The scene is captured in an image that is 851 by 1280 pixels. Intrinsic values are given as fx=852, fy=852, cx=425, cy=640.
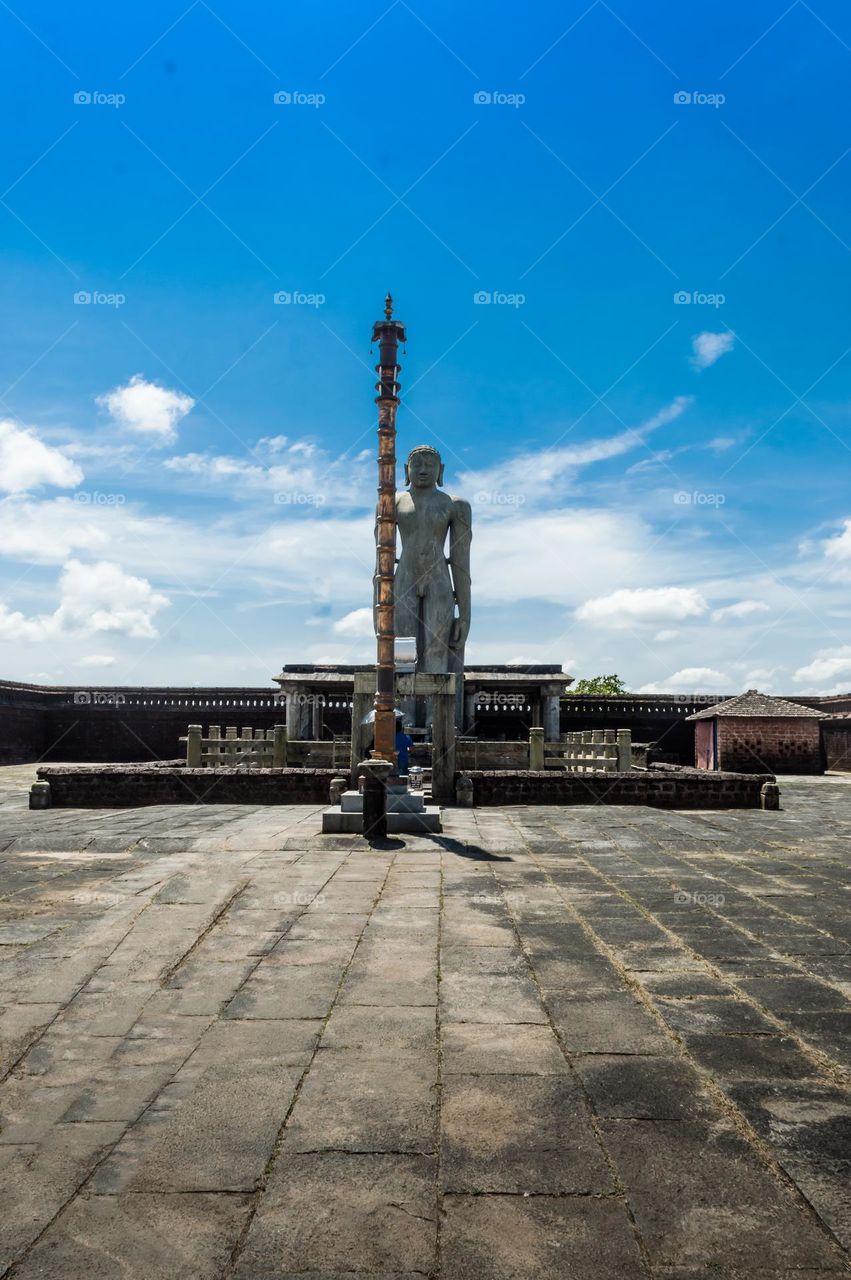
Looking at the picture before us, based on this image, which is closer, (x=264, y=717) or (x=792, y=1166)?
(x=792, y=1166)

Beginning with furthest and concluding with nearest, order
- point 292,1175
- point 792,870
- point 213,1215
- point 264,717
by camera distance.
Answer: point 264,717 < point 792,870 < point 292,1175 < point 213,1215

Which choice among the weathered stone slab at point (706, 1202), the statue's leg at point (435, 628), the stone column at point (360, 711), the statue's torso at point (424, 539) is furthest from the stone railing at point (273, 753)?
the weathered stone slab at point (706, 1202)

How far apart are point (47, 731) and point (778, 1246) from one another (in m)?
25.4

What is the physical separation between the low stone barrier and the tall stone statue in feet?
22.9

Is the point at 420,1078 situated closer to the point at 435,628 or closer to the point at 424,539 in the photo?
the point at 435,628

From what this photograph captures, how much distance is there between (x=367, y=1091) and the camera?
268cm

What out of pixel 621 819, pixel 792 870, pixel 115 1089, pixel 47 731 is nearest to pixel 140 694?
pixel 47 731

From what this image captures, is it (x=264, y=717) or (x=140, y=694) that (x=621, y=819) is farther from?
(x=140, y=694)

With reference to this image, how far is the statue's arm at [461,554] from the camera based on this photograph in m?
18.3

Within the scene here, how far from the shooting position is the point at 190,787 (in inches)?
452

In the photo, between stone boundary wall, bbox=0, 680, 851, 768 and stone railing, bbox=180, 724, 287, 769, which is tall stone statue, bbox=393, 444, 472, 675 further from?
stone boundary wall, bbox=0, 680, 851, 768
